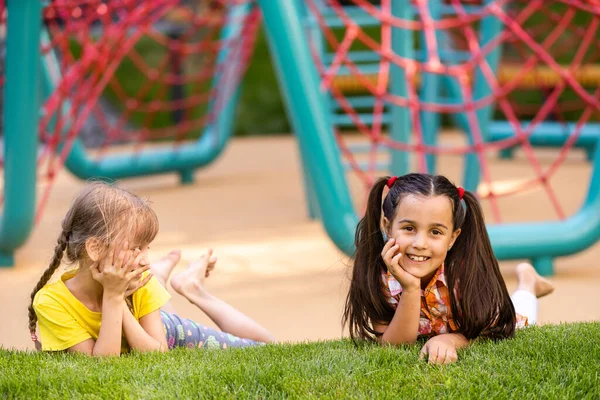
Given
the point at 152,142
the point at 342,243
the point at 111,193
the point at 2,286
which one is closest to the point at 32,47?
the point at 2,286

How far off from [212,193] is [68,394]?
513cm

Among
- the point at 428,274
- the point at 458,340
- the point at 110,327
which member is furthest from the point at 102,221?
the point at 458,340

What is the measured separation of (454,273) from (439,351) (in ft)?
0.80

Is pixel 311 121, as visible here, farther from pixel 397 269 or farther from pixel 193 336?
pixel 397 269

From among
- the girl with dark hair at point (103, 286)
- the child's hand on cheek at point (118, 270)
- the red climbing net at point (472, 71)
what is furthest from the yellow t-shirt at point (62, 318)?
the red climbing net at point (472, 71)

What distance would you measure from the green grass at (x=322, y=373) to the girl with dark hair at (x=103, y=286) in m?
0.08

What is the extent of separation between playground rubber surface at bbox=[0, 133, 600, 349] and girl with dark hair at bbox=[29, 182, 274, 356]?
2.04ft

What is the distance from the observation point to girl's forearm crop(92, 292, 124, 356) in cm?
259

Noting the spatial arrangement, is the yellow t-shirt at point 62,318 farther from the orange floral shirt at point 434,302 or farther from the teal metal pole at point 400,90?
the teal metal pole at point 400,90

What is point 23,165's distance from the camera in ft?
15.3

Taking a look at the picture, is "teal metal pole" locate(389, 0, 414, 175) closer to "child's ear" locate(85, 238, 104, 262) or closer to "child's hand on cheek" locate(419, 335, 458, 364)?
"child's hand on cheek" locate(419, 335, 458, 364)

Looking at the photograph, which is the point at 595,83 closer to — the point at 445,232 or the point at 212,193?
the point at 212,193

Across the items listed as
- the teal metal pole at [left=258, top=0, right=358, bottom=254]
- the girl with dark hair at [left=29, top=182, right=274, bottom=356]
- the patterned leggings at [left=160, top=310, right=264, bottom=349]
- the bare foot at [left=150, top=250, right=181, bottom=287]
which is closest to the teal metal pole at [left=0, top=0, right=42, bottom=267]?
the teal metal pole at [left=258, top=0, right=358, bottom=254]

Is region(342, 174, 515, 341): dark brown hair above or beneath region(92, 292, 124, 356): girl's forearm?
above
